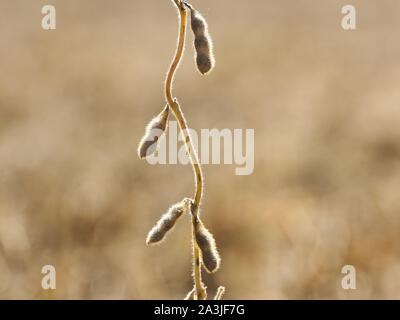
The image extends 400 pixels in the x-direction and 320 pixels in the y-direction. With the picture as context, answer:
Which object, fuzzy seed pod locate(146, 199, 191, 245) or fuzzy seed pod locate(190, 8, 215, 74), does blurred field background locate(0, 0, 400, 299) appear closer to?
fuzzy seed pod locate(146, 199, 191, 245)

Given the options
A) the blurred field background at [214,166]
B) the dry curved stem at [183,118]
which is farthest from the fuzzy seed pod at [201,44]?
the blurred field background at [214,166]

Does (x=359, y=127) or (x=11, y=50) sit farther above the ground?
(x=11, y=50)

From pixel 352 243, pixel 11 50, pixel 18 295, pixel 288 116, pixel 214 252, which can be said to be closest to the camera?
pixel 214 252

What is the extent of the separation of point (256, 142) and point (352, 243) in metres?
1.63

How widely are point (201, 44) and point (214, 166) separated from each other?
104 inches

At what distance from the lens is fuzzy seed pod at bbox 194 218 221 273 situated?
102 centimetres

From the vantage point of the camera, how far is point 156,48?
651 cm

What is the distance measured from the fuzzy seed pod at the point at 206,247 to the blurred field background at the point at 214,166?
1.28 meters

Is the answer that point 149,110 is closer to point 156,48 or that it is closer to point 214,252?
point 156,48

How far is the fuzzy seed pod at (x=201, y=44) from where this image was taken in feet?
3.53

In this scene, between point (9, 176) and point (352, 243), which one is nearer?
point (352, 243)

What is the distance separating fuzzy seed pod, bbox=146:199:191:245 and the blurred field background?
1.25 meters

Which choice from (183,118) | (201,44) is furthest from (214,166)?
(183,118)

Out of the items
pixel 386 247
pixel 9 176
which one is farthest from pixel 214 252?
pixel 9 176
